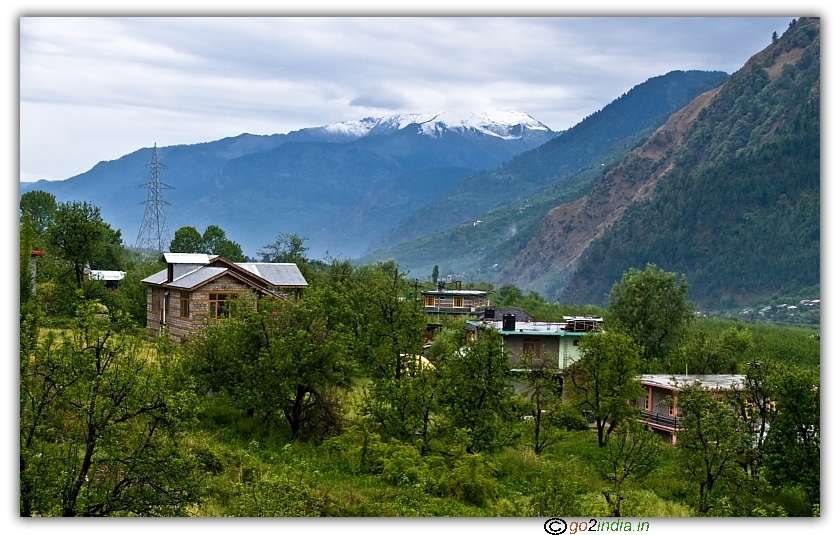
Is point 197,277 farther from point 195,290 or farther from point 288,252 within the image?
point 288,252

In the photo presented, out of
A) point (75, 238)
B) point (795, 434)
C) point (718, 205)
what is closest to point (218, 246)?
point (75, 238)

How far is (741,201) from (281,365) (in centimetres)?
5667

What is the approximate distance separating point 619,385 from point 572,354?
16.1 feet

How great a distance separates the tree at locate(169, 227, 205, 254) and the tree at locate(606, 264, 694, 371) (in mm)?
16467

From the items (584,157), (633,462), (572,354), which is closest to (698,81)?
(584,157)

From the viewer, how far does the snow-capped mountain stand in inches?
7023

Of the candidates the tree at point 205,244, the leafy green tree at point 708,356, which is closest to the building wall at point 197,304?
the leafy green tree at point 708,356

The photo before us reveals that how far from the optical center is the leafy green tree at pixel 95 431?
877 centimetres

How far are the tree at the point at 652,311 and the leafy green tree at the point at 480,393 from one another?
47.1ft

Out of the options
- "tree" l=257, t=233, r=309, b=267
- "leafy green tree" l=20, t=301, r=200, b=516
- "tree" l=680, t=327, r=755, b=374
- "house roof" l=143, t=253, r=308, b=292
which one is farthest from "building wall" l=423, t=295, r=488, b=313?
"leafy green tree" l=20, t=301, r=200, b=516

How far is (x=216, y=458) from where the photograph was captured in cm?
1220

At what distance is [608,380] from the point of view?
18.1 metres

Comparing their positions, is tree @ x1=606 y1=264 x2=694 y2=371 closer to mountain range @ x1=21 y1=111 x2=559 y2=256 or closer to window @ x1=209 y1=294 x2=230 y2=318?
window @ x1=209 y1=294 x2=230 y2=318

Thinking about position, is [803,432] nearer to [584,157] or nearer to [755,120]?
[755,120]
